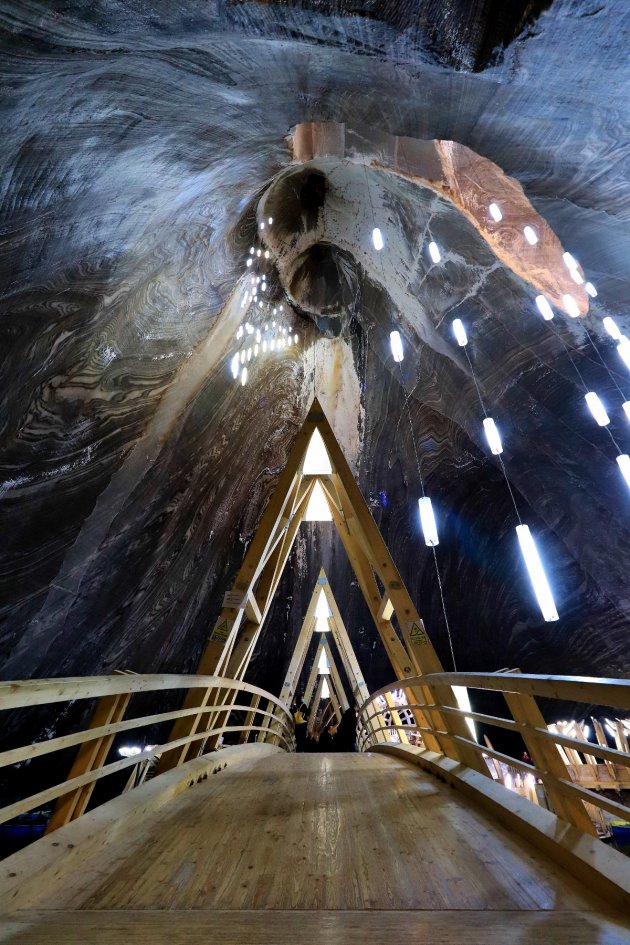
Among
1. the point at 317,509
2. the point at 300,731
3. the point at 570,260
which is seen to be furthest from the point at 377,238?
the point at 300,731

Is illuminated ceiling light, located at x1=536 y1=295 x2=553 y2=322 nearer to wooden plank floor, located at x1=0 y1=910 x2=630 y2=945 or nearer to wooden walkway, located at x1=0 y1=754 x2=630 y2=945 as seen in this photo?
wooden walkway, located at x1=0 y1=754 x2=630 y2=945

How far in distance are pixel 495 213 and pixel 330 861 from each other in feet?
36.9

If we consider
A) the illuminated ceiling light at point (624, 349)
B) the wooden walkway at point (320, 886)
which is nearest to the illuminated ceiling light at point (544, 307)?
the illuminated ceiling light at point (624, 349)

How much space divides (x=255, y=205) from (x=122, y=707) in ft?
30.8

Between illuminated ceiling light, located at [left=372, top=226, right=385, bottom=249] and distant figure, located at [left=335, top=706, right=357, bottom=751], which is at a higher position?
illuminated ceiling light, located at [left=372, top=226, right=385, bottom=249]

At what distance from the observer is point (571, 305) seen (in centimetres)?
893

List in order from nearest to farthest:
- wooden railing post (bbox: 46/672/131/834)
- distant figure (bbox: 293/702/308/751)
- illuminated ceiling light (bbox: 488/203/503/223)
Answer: wooden railing post (bbox: 46/672/131/834), illuminated ceiling light (bbox: 488/203/503/223), distant figure (bbox: 293/702/308/751)

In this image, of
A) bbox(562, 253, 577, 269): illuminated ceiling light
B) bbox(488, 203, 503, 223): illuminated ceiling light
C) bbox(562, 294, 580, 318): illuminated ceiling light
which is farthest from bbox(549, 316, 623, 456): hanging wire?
bbox(488, 203, 503, 223): illuminated ceiling light

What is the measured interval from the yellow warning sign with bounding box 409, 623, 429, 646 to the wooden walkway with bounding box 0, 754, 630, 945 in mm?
2389

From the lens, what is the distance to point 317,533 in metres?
17.2

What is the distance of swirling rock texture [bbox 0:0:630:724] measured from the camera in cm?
371

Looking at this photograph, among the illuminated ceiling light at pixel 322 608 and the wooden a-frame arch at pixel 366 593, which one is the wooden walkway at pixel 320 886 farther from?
the illuminated ceiling light at pixel 322 608

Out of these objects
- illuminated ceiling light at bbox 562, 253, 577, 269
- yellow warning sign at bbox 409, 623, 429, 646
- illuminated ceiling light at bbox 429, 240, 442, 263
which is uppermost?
illuminated ceiling light at bbox 429, 240, 442, 263

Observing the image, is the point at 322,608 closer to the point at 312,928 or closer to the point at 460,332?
the point at 460,332
